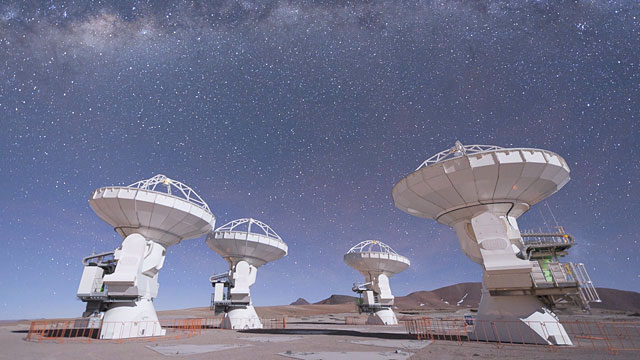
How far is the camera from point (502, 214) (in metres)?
16.0

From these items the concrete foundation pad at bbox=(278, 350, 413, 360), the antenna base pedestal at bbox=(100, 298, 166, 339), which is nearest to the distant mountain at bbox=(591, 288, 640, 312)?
the concrete foundation pad at bbox=(278, 350, 413, 360)

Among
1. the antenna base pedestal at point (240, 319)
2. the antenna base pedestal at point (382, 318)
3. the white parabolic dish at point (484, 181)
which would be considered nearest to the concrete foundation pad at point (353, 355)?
the white parabolic dish at point (484, 181)

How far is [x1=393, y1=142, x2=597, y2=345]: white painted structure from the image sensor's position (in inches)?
550

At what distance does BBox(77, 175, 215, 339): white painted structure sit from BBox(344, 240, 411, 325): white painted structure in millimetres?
20323

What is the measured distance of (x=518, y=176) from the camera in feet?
48.3

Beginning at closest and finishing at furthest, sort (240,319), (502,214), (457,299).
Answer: (502,214) → (240,319) → (457,299)

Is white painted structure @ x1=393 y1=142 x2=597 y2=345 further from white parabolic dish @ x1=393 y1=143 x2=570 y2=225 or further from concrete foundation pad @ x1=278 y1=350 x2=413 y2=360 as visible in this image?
concrete foundation pad @ x1=278 y1=350 x2=413 y2=360

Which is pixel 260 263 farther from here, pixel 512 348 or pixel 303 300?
pixel 303 300

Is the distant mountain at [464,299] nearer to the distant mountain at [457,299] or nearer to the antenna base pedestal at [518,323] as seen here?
the distant mountain at [457,299]

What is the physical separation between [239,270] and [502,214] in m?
21.7

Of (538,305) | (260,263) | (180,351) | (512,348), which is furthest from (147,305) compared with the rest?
(538,305)

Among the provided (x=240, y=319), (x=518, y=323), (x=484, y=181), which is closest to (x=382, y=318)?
(x=240, y=319)

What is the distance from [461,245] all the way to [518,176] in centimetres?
444

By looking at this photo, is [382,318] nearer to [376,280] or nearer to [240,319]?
[376,280]
